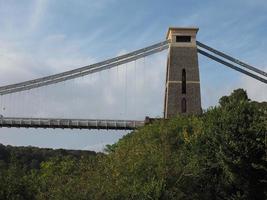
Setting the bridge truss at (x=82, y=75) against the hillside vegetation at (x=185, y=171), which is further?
the bridge truss at (x=82, y=75)

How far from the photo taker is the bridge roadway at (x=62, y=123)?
3071 inches

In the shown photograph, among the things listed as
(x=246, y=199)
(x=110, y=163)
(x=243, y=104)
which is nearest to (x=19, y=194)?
(x=110, y=163)

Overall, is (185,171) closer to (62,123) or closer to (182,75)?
(182,75)

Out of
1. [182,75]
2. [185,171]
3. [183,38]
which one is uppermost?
[183,38]

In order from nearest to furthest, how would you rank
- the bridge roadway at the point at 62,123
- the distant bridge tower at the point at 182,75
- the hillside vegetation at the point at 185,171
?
the hillside vegetation at the point at 185,171, the distant bridge tower at the point at 182,75, the bridge roadway at the point at 62,123

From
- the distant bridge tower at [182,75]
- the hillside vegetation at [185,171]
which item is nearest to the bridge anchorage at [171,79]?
the distant bridge tower at [182,75]

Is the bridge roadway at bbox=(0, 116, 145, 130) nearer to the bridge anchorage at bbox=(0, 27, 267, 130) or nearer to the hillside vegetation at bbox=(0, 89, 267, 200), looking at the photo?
the bridge anchorage at bbox=(0, 27, 267, 130)

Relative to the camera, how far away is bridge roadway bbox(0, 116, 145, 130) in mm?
78000

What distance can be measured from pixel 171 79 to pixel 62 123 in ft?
53.7

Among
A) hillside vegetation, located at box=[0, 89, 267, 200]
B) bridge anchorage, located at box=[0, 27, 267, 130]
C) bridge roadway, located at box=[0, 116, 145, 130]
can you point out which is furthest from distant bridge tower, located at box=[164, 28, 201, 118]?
hillside vegetation, located at box=[0, 89, 267, 200]

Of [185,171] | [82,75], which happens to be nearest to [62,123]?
[82,75]

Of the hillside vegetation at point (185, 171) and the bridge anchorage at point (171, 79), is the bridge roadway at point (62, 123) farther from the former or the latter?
the hillside vegetation at point (185, 171)

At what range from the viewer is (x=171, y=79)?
7131 cm

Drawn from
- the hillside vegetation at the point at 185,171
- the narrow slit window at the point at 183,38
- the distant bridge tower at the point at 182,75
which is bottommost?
the hillside vegetation at the point at 185,171
